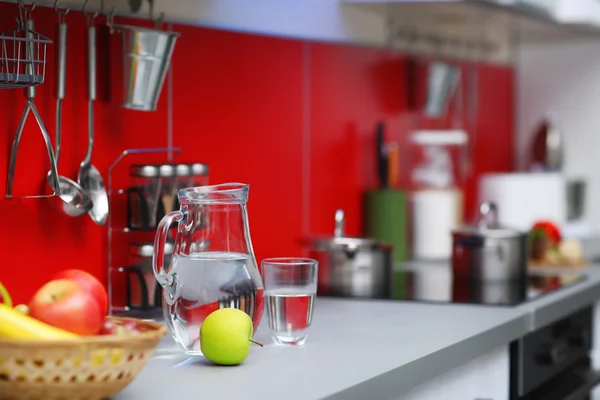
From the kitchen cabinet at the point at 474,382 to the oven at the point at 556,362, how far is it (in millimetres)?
37

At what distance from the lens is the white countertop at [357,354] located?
1.32 m

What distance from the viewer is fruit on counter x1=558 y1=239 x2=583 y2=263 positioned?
2805 millimetres

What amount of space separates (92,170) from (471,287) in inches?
38.6

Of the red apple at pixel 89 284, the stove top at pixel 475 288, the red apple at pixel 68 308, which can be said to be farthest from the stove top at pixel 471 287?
the red apple at pixel 68 308

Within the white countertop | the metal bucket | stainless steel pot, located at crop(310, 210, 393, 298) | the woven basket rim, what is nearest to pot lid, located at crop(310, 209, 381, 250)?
stainless steel pot, located at crop(310, 210, 393, 298)

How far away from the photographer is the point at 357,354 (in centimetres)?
155

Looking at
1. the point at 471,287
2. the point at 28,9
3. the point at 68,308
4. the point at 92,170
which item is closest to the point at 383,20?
the point at 471,287

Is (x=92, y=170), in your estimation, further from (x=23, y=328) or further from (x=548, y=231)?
(x=548, y=231)

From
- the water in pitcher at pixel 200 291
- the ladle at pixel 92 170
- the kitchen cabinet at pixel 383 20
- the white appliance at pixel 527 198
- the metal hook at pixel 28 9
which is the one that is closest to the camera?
the water in pitcher at pixel 200 291

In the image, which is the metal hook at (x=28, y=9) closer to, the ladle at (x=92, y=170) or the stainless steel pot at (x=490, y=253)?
the ladle at (x=92, y=170)

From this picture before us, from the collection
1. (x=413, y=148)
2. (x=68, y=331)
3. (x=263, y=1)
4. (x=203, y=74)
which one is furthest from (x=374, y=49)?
(x=68, y=331)

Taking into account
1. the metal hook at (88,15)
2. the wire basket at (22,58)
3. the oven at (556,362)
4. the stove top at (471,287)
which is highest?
the metal hook at (88,15)

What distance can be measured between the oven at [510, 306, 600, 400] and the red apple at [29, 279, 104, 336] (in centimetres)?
99

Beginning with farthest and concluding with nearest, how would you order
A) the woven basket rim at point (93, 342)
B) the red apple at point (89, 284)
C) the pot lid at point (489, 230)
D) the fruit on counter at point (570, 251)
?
the fruit on counter at point (570, 251) → the pot lid at point (489, 230) → the red apple at point (89, 284) → the woven basket rim at point (93, 342)
